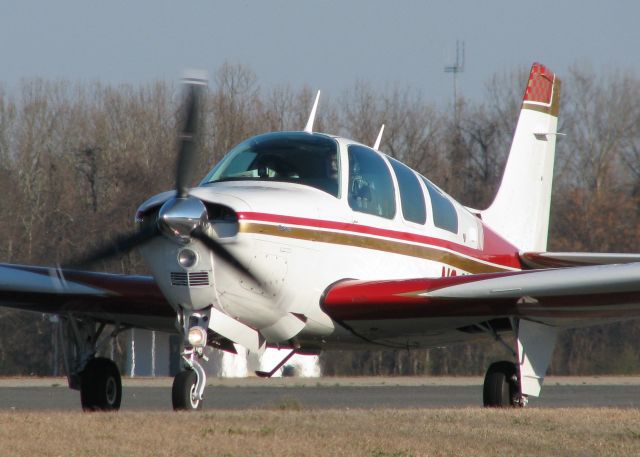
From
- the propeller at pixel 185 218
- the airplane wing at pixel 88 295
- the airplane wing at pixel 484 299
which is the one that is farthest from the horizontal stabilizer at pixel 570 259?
the propeller at pixel 185 218

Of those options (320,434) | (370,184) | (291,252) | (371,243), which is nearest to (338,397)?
(371,243)

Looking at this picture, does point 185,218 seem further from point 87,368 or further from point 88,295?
point 87,368

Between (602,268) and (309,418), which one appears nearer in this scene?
(309,418)

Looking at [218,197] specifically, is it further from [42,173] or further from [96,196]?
[42,173]

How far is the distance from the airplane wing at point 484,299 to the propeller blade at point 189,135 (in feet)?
6.93

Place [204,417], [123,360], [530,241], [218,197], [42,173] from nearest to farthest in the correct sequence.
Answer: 1. [204,417]
2. [218,197]
3. [530,241]
4. [123,360]
5. [42,173]

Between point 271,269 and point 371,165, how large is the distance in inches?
78.0

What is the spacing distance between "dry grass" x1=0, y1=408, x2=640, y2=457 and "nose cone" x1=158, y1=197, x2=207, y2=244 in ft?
5.16

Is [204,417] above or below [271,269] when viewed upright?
below

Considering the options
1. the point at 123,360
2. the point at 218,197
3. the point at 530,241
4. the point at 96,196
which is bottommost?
the point at 123,360

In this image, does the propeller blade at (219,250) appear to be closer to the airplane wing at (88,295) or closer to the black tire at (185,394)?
the black tire at (185,394)

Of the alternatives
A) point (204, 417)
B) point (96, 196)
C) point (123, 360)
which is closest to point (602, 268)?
point (204, 417)

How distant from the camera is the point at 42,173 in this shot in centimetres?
5222

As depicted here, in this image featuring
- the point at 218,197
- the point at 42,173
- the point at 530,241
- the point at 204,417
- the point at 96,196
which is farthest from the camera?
the point at 42,173
